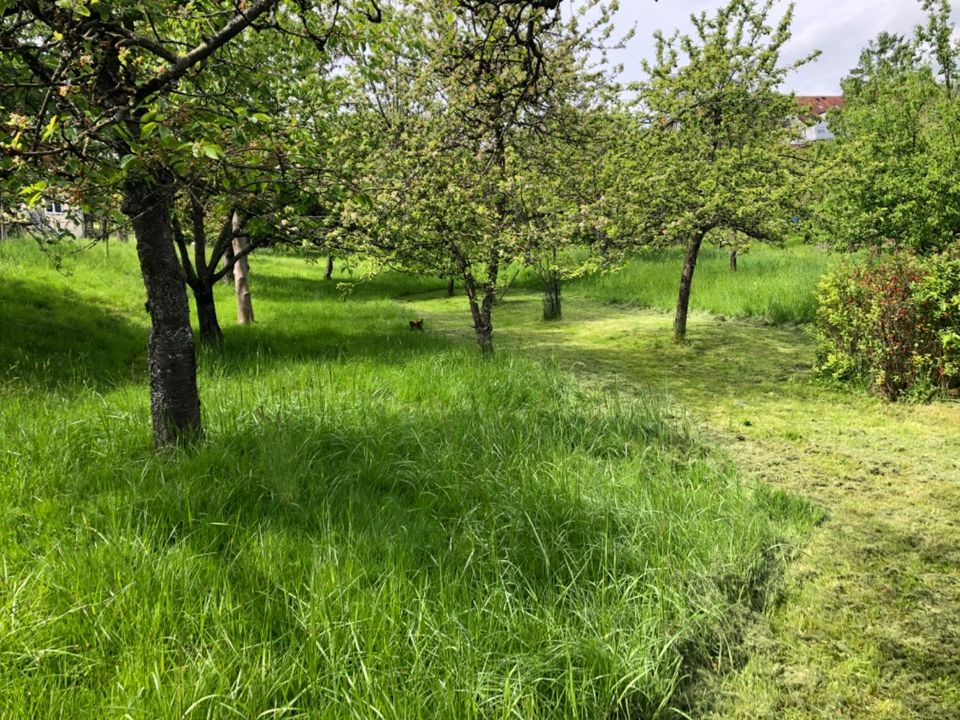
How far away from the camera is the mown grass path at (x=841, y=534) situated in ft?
9.29

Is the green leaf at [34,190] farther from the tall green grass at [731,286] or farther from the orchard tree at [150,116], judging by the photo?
the tall green grass at [731,286]

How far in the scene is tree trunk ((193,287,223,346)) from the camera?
9.69 m

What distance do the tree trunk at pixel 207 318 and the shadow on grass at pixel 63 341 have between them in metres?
0.97

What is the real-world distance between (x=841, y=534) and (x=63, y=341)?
10122mm

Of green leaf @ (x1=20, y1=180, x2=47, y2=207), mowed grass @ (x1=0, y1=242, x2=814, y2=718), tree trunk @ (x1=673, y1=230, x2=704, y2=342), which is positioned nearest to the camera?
green leaf @ (x1=20, y1=180, x2=47, y2=207)

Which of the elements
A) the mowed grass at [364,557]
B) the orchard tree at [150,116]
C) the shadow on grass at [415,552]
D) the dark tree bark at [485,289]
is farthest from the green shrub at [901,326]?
the orchard tree at [150,116]

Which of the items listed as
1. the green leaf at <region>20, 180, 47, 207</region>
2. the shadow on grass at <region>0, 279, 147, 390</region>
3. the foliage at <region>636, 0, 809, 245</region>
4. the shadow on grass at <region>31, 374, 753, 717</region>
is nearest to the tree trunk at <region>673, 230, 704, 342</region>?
the foliage at <region>636, 0, 809, 245</region>

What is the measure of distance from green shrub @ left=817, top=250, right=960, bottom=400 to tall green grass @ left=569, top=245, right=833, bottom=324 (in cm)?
402

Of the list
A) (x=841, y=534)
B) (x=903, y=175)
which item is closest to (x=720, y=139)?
(x=903, y=175)

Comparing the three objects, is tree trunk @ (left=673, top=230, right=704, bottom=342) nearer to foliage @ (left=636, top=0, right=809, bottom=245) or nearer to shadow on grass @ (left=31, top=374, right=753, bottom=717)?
foliage @ (left=636, top=0, right=809, bottom=245)

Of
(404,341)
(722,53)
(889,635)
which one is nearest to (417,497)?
(889,635)

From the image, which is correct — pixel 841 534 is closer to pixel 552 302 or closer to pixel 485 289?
pixel 485 289

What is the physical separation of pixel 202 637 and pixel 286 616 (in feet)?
1.22

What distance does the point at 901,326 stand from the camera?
7.41 meters
